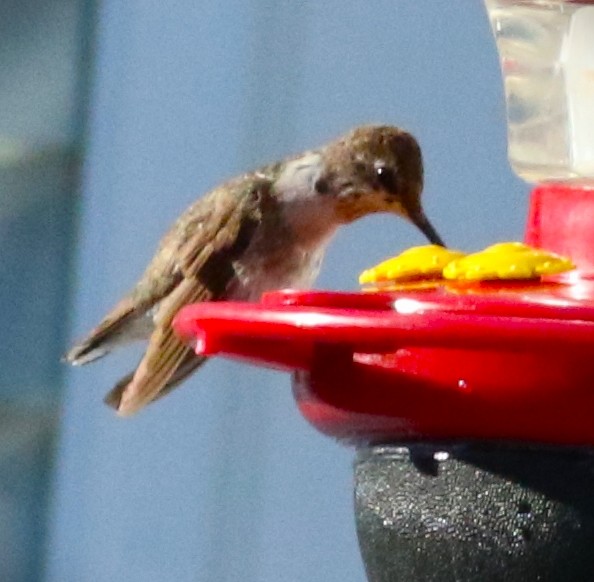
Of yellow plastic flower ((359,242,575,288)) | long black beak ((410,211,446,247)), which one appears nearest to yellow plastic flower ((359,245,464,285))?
yellow plastic flower ((359,242,575,288))

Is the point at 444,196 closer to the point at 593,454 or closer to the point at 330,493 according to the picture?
the point at 330,493

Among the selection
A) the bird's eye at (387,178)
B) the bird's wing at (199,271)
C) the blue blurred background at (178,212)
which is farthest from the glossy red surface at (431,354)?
the blue blurred background at (178,212)

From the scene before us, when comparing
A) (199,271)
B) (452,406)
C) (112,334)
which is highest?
(452,406)

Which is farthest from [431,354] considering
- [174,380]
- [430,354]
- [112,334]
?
[112,334]

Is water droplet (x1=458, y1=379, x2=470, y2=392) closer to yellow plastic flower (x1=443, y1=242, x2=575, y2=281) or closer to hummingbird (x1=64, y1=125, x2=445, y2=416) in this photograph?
yellow plastic flower (x1=443, y1=242, x2=575, y2=281)

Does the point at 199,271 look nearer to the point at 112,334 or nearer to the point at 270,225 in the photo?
the point at 270,225

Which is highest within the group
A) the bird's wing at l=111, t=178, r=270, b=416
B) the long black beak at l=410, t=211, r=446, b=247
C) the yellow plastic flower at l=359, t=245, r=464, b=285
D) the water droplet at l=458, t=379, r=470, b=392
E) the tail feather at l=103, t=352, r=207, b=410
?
the yellow plastic flower at l=359, t=245, r=464, b=285

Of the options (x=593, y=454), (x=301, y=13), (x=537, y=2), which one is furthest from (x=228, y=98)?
(x=593, y=454)
